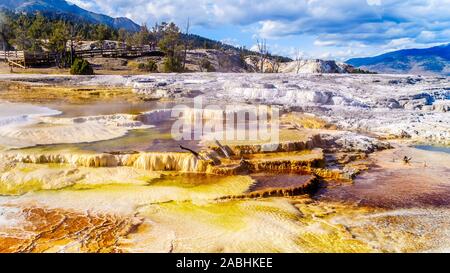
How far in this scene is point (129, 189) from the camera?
27.5ft

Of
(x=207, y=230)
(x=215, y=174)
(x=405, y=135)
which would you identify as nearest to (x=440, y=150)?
(x=405, y=135)

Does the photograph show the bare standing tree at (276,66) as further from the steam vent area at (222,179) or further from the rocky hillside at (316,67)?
the steam vent area at (222,179)

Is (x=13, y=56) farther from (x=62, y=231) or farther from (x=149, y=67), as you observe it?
(x=62, y=231)

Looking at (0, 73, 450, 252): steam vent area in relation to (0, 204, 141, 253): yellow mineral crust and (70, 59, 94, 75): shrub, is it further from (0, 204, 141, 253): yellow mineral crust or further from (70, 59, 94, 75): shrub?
(70, 59, 94, 75): shrub

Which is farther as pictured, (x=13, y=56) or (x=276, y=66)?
(x=276, y=66)

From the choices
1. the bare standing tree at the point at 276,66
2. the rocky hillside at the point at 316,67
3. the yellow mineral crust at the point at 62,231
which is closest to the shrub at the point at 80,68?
the yellow mineral crust at the point at 62,231

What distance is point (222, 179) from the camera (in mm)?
9078

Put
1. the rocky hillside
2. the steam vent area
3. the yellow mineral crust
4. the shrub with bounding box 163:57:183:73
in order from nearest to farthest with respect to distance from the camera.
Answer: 1. the yellow mineral crust
2. the steam vent area
3. the shrub with bounding box 163:57:183:73
4. the rocky hillside

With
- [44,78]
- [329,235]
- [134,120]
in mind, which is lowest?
[329,235]

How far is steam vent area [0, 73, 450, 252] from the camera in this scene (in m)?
6.41

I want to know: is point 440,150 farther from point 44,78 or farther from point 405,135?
point 44,78

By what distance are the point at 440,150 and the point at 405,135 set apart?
5.45 feet

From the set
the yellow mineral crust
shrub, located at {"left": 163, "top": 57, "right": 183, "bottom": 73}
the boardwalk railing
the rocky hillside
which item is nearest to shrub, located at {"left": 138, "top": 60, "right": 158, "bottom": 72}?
shrub, located at {"left": 163, "top": 57, "right": 183, "bottom": 73}

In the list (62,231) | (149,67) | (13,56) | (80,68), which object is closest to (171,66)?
(149,67)
